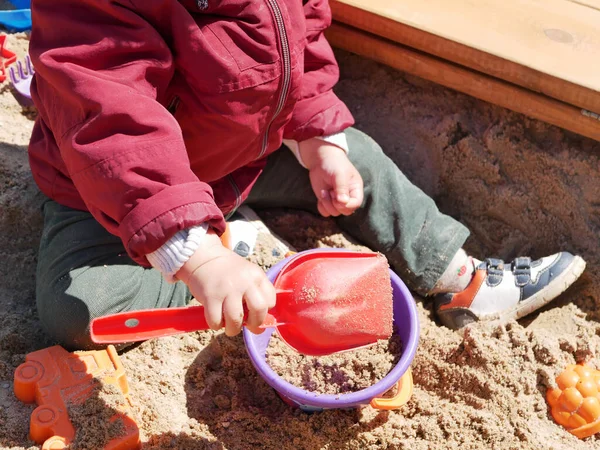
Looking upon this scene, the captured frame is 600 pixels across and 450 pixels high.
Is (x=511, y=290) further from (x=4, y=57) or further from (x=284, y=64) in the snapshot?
(x=4, y=57)

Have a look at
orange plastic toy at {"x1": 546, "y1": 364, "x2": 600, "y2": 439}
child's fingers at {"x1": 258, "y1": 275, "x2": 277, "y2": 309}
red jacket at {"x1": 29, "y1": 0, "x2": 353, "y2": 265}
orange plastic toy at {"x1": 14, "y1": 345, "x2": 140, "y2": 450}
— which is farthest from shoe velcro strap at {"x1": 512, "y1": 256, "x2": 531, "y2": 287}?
orange plastic toy at {"x1": 14, "y1": 345, "x2": 140, "y2": 450}

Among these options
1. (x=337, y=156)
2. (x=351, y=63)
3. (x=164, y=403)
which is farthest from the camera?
(x=351, y=63)

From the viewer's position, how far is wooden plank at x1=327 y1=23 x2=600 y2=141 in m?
1.49

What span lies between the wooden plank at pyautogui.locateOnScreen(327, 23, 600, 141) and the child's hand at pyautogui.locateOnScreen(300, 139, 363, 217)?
0.96ft

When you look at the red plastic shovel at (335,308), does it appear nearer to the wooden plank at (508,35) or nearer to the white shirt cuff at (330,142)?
the white shirt cuff at (330,142)

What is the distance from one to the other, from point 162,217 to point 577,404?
2.69 ft

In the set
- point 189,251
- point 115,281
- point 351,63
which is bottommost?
point 115,281

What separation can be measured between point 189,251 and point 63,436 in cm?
38

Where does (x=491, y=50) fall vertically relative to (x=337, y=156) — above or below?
above

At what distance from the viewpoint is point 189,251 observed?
1.02 m

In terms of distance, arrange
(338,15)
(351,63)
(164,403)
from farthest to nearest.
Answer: (351,63) < (338,15) < (164,403)

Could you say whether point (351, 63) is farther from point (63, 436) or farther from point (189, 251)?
point (63, 436)

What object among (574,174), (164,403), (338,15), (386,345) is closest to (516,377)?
(386,345)

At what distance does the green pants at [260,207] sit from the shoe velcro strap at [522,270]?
0.12 metres
